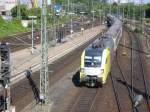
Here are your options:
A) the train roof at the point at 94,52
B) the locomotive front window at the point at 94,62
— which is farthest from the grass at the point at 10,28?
the locomotive front window at the point at 94,62

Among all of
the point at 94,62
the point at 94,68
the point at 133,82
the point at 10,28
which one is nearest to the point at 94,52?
the point at 94,62

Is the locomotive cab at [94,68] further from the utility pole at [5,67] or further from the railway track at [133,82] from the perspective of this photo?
the utility pole at [5,67]

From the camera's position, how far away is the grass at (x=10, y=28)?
94.9 metres

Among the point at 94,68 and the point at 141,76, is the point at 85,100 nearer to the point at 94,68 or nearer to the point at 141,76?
the point at 94,68

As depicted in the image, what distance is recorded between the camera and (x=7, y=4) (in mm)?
142625

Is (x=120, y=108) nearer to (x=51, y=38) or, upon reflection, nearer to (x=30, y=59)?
(x=30, y=59)

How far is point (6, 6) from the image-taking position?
464 ft

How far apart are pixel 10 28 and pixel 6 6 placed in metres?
41.2

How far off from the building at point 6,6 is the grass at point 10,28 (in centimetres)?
2182

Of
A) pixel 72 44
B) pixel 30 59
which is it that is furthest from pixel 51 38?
pixel 30 59

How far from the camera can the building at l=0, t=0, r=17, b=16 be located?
5330 inches

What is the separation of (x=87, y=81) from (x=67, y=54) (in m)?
27.1

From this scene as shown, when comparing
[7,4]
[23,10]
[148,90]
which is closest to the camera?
[148,90]

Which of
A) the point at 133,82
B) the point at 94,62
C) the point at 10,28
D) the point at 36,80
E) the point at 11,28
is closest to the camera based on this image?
the point at 94,62
